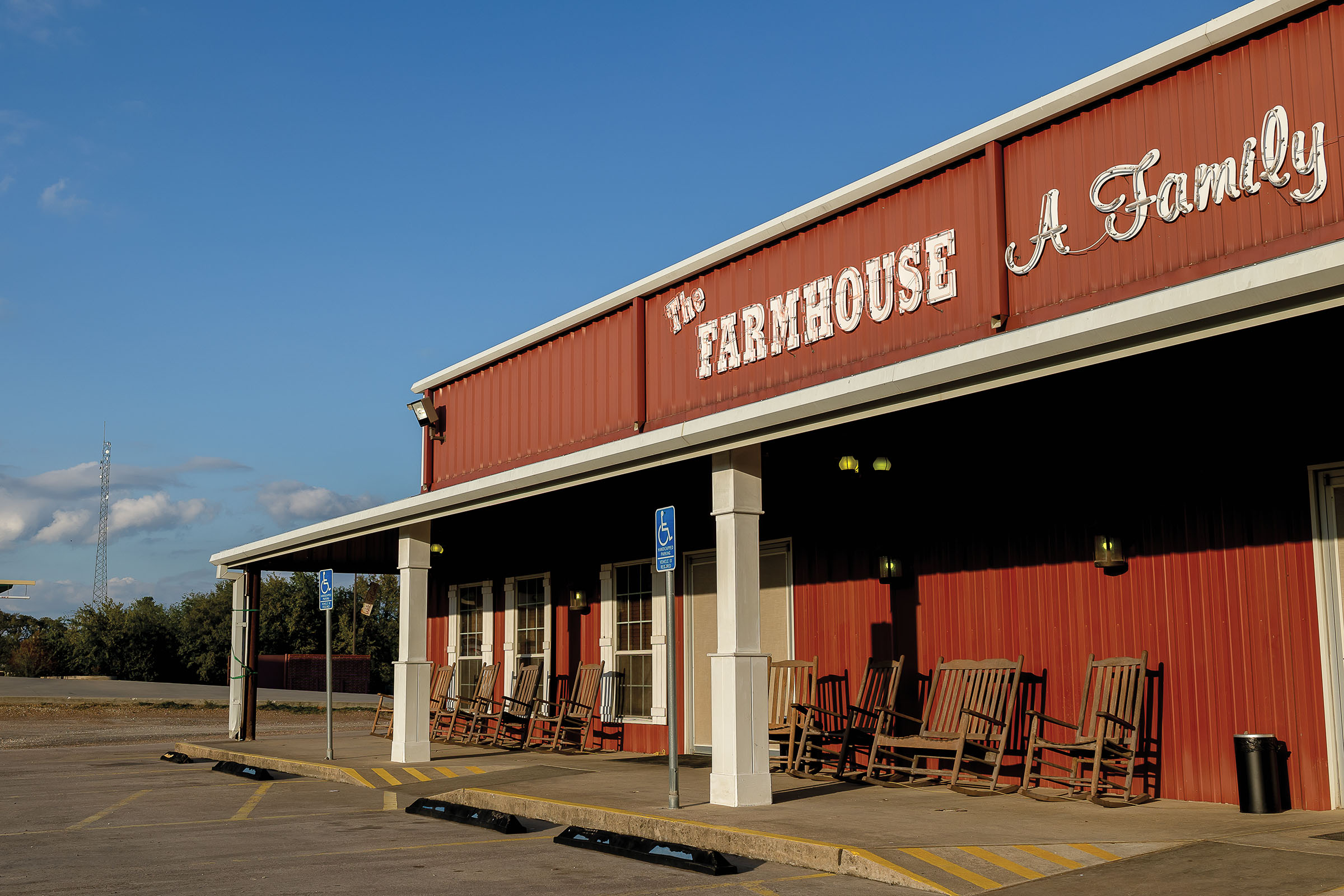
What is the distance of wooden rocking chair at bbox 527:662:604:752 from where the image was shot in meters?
14.3

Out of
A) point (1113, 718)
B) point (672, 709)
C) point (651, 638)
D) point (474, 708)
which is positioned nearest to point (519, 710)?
point (474, 708)

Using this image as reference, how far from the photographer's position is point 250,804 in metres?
10.3

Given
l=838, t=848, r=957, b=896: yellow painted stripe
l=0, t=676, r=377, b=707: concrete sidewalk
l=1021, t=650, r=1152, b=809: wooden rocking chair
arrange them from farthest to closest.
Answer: l=0, t=676, r=377, b=707: concrete sidewalk, l=1021, t=650, r=1152, b=809: wooden rocking chair, l=838, t=848, r=957, b=896: yellow painted stripe

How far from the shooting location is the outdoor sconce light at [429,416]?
15.8 metres

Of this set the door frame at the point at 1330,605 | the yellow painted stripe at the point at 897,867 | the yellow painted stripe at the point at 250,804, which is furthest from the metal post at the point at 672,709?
the door frame at the point at 1330,605

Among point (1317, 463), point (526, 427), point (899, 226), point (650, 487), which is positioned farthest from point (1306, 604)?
point (526, 427)

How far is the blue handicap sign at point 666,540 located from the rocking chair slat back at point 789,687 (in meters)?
3.30

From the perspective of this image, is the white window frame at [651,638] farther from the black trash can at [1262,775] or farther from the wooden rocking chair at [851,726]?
the black trash can at [1262,775]

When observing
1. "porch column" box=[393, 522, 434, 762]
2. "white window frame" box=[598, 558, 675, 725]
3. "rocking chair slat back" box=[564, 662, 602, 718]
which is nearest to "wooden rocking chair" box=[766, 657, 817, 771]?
"white window frame" box=[598, 558, 675, 725]

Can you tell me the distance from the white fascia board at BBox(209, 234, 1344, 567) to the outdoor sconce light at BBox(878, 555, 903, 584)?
2.53 meters

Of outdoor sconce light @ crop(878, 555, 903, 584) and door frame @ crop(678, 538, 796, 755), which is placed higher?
outdoor sconce light @ crop(878, 555, 903, 584)

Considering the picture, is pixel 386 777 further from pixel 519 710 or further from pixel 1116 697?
pixel 1116 697

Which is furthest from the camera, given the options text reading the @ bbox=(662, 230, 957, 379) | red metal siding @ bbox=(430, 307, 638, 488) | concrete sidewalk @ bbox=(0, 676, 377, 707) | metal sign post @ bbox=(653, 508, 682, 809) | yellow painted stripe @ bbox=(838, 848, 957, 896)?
concrete sidewalk @ bbox=(0, 676, 377, 707)

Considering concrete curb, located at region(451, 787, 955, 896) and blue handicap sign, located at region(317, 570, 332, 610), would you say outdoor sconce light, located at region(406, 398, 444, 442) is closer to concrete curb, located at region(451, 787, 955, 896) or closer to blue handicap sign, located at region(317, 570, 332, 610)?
blue handicap sign, located at region(317, 570, 332, 610)
